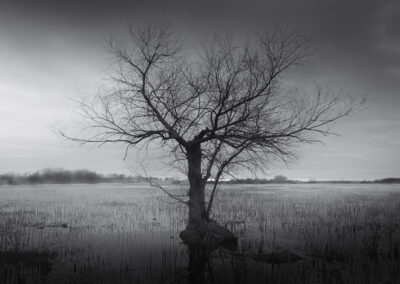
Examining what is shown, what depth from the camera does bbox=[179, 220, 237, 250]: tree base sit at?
13.3m

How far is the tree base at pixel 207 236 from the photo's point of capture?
1330 centimetres

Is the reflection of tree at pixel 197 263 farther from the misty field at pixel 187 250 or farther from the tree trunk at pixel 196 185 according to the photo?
the tree trunk at pixel 196 185

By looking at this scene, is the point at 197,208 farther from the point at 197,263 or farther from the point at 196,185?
the point at 197,263

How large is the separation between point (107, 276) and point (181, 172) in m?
6.25

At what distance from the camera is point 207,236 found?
538 inches

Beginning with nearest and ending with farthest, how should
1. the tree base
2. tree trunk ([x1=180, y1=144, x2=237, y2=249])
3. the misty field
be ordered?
the misty field
the tree base
tree trunk ([x1=180, y1=144, x2=237, y2=249])

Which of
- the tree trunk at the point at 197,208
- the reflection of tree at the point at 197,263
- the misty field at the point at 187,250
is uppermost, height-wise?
the tree trunk at the point at 197,208

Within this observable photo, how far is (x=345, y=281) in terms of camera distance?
343 inches

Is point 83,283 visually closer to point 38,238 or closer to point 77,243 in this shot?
point 77,243

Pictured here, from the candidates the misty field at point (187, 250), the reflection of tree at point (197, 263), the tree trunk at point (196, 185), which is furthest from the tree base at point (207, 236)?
the reflection of tree at point (197, 263)

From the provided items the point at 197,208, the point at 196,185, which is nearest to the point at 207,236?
the point at 197,208

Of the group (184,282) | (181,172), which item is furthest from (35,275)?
(181,172)

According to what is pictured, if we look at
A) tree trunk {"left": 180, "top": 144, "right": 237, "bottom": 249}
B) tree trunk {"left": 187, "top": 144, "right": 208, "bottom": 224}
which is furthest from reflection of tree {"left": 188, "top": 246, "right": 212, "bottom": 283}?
tree trunk {"left": 187, "top": 144, "right": 208, "bottom": 224}

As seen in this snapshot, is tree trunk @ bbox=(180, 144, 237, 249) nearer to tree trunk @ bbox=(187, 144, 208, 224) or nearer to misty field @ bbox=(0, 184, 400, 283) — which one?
tree trunk @ bbox=(187, 144, 208, 224)
